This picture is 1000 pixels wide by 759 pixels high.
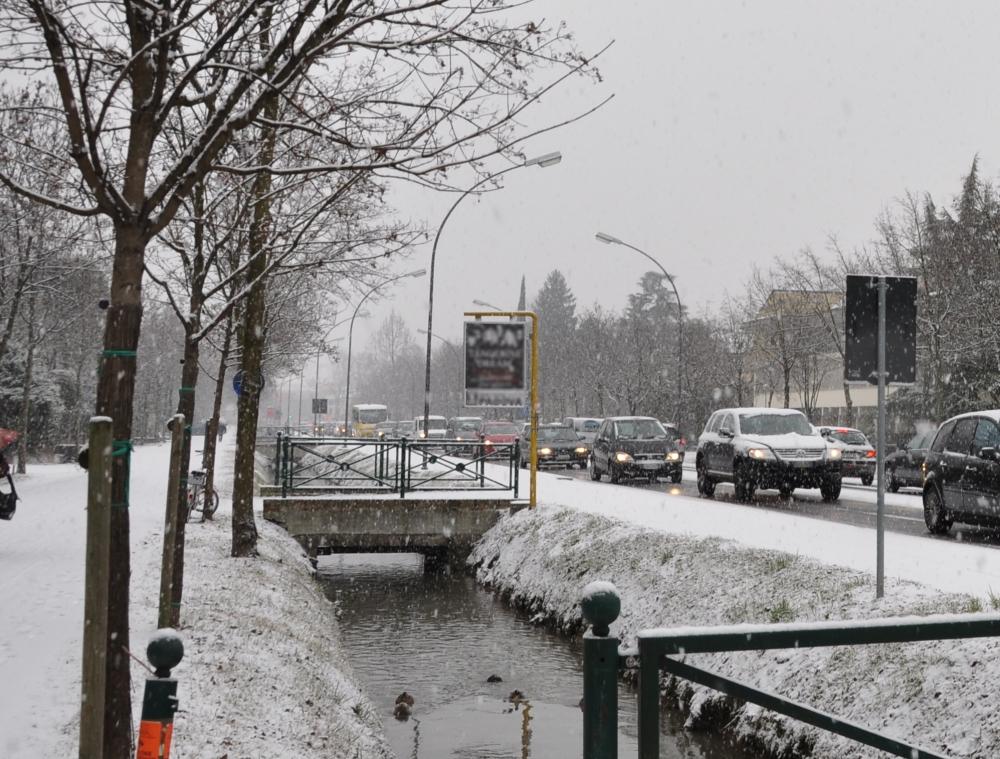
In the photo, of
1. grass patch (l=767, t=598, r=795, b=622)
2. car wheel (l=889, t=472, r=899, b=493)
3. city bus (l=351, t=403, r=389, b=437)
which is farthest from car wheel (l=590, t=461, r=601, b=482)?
city bus (l=351, t=403, r=389, b=437)

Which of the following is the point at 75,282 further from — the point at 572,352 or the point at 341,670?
the point at 572,352

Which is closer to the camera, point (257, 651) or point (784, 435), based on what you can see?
point (257, 651)

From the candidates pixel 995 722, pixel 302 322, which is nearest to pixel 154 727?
pixel 995 722

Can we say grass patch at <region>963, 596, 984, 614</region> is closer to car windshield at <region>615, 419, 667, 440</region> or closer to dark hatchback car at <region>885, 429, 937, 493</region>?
dark hatchback car at <region>885, 429, 937, 493</region>

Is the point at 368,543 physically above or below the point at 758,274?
below

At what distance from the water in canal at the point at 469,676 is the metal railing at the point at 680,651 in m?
5.83

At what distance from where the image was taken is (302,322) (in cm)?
2611

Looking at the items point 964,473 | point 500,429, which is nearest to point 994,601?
point 964,473

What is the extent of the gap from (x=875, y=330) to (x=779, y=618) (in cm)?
279

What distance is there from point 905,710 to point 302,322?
2119 centimetres

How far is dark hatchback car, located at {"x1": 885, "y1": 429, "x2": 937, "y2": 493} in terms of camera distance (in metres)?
24.0

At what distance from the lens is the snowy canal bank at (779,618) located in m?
6.64

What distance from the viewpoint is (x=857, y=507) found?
1941 centimetres

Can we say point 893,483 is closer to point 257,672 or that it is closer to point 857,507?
point 857,507
